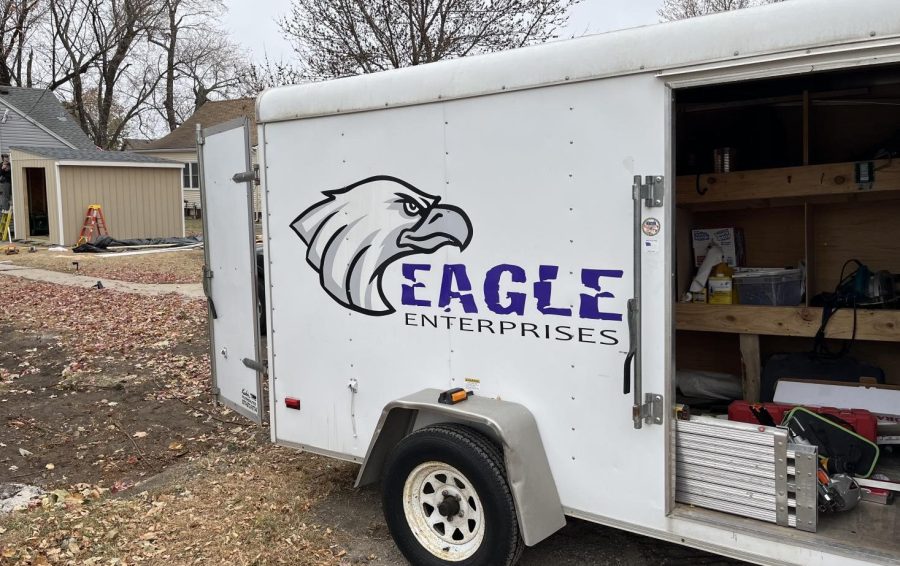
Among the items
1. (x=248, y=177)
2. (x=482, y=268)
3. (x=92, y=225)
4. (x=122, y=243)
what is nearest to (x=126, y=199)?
(x=92, y=225)

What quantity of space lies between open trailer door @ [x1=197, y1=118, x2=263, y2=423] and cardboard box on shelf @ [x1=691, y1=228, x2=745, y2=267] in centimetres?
275

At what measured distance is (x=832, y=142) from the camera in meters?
4.67

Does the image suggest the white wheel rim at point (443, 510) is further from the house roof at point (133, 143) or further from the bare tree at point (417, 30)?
the house roof at point (133, 143)

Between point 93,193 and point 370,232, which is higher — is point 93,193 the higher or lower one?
the higher one

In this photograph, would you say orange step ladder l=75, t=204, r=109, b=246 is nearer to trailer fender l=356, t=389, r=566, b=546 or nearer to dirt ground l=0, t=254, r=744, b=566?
dirt ground l=0, t=254, r=744, b=566

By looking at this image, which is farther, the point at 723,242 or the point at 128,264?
the point at 128,264

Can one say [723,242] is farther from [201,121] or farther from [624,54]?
[201,121]

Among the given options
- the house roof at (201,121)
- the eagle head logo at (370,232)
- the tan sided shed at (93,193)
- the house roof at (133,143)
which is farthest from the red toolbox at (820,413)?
the house roof at (133,143)

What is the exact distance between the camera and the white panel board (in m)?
3.21

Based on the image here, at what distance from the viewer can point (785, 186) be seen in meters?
4.32

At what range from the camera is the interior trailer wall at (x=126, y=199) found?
2156 cm

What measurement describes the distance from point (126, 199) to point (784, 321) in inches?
856

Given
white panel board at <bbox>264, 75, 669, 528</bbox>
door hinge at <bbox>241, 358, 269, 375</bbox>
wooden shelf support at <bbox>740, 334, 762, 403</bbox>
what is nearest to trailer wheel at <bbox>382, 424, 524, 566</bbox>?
white panel board at <bbox>264, 75, 669, 528</bbox>

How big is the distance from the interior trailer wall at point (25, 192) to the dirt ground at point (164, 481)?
13.7 metres
